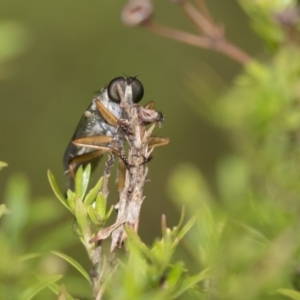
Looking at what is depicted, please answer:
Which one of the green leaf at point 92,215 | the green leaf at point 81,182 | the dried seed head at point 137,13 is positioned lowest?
the green leaf at point 92,215

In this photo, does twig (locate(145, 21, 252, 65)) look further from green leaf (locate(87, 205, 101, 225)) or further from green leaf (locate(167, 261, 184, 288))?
green leaf (locate(167, 261, 184, 288))

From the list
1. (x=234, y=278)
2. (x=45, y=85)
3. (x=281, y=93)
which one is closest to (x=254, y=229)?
(x=234, y=278)

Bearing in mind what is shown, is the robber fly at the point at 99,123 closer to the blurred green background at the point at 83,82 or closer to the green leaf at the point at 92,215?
the green leaf at the point at 92,215

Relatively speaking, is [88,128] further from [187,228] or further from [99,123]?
[187,228]

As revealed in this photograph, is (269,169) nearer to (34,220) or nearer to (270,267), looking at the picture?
(270,267)

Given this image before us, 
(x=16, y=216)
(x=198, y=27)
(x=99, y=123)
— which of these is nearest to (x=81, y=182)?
(x=16, y=216)

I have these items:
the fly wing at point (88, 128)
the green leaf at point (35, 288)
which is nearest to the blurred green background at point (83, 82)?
the fly wing at point (88, 128)
